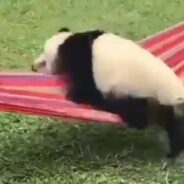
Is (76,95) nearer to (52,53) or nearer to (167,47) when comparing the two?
(52,53)

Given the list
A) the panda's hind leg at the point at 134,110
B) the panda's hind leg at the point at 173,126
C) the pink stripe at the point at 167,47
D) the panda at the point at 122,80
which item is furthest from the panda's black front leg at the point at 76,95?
the pink stripe at the point at 167,47

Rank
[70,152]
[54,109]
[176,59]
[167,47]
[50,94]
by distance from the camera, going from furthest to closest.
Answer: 1. [167,47]
2. [176,59]
3. [70,152]
4. [50,94]
5. [54,109]

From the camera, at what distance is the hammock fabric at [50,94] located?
2367mm

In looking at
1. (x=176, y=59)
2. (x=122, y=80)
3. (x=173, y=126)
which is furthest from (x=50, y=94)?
(x=176, y=59)

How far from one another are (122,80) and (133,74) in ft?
0.14

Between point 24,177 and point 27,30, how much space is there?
5.65 ft

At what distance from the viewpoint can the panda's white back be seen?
2.55 metres

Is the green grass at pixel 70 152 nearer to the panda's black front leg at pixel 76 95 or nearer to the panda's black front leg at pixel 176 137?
the panda's black front leg at pixel 176 137

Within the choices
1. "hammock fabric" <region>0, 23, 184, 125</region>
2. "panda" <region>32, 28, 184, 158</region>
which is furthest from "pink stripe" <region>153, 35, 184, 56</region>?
"panda" <region>32, 28, 184, 158</region>

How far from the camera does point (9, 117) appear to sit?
3.06 metres

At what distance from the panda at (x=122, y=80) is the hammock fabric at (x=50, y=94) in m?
0.08

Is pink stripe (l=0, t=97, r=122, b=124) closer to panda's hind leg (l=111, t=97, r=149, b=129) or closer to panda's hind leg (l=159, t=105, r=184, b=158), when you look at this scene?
panda's hind leg (l=111, t=97, r=149, b=129)

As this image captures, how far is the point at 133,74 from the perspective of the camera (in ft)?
8.45

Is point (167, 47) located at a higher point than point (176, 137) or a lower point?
higher
